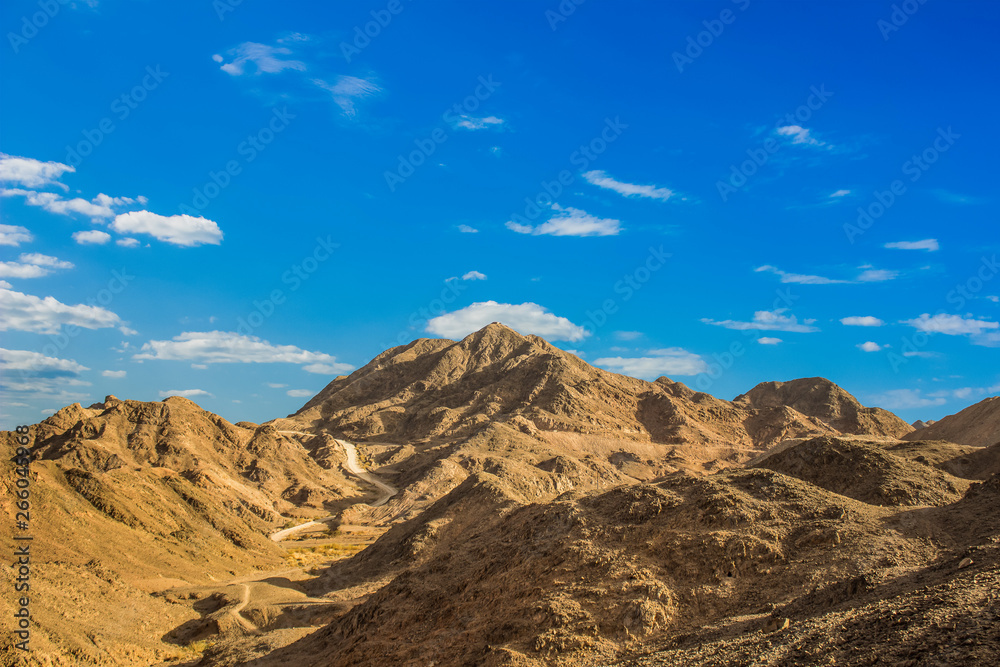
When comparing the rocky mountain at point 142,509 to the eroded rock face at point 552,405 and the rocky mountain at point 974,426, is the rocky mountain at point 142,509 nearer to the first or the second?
the eroded rock face at point 552,405

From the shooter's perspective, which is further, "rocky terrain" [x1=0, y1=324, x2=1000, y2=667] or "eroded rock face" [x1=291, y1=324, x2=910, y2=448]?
"eroded rock face" [x1=291, y1=324, x2=910, y2=448]

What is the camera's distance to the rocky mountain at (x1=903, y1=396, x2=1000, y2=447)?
65.6m

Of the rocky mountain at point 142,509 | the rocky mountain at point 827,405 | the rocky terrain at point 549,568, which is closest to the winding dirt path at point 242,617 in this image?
the rocky terrain at point 549,568

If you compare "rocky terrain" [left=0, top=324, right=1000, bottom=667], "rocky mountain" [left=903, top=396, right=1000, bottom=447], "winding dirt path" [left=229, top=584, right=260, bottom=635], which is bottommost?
"winding dirt path" [left=229, top=584, right=260, bottom=635]

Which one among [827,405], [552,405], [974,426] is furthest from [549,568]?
[827,405]

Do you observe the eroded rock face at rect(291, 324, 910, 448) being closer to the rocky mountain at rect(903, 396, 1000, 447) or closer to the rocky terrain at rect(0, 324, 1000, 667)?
the rocky mountain at rect(903, 396, 1000, 447)


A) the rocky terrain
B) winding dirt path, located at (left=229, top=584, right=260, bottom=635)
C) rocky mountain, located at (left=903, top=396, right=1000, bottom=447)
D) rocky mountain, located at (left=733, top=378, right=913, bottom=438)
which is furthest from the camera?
rocky mountain, located at (left=733, top=378, right=913, bottom=438)

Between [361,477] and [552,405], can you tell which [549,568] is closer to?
[361,477]

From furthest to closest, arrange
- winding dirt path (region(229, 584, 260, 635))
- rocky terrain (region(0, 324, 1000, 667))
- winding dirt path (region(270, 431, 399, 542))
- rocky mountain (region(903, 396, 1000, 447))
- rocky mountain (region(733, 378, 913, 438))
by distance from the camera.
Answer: rocky mountain (region(733, 378, 913, 438)), rocky mountain (region(903, 396, 1000, 447)), winding dirt path (region(270, 431, 399, 542)), winding dirt path (region(229, 584, 260, 635)), rocky terrain (region(0, 324, 1000, 667))

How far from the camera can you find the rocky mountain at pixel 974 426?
215 ft

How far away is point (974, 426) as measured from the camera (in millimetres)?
69938

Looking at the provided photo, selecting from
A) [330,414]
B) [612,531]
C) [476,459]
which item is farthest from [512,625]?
[330,414]

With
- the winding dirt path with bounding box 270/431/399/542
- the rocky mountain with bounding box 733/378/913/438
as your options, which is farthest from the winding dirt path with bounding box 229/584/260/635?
the rocky mountain with bounding box 733/378/913/438

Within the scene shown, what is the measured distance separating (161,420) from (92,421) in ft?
17.8
